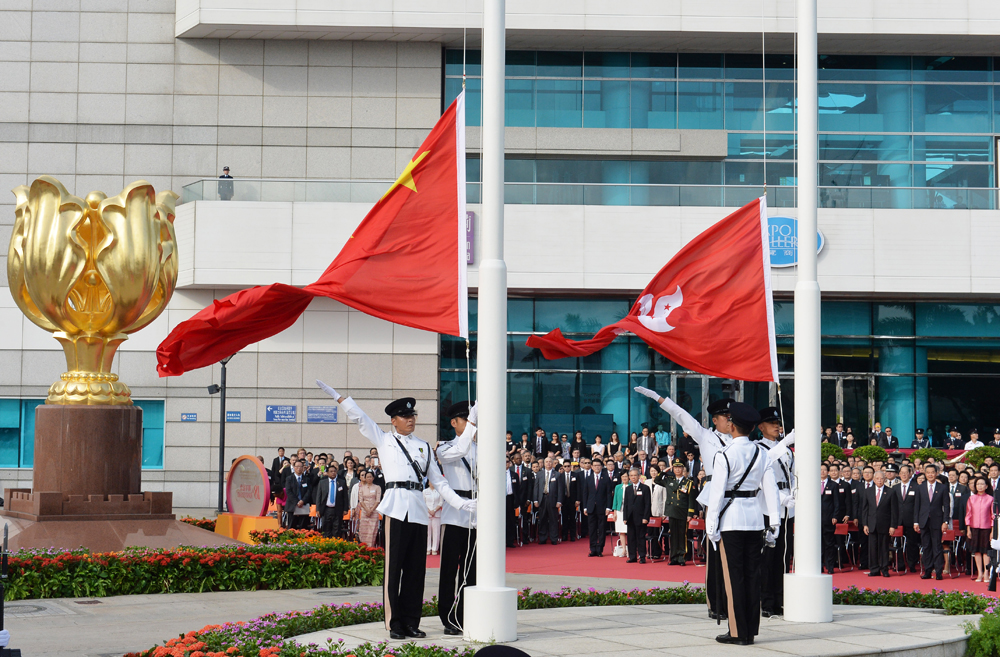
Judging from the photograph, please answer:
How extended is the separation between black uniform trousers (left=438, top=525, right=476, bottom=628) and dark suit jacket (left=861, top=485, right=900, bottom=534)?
9.51 meters

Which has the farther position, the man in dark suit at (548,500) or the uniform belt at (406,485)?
the man in dark suit at (548,500)

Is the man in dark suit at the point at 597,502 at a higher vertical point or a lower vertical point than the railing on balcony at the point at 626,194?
lower

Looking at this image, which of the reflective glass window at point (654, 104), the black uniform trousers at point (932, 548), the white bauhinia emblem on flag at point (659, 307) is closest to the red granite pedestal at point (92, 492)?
the white bauhinia emblem on flag at point (659, 307)

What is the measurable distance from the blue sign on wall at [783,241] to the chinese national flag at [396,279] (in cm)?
2049

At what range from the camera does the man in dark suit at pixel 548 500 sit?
21.7 m

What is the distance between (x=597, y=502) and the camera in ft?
67.2

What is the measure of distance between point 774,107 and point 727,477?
2312cm

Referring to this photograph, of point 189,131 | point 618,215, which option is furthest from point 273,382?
point 618,215

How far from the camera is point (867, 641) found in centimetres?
923

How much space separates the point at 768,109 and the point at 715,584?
74.9 feet

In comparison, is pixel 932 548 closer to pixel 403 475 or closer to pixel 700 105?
pixel 403 475

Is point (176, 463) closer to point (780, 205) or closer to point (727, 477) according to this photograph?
point (780, 205)

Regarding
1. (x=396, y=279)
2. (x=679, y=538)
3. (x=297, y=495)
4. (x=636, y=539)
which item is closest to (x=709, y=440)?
(x=396, y=279)

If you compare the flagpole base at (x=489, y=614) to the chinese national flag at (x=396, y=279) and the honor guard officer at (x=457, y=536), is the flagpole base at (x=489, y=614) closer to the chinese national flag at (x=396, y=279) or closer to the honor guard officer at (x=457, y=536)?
the honor guard officer at (x=457, y=536)
